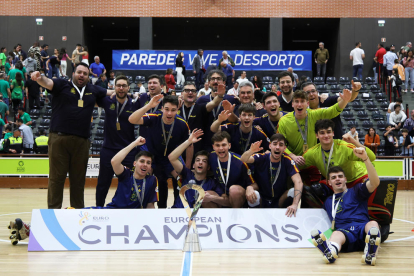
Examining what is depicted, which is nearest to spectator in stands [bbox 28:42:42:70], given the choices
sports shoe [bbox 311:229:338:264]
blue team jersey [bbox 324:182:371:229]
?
blue team jersey [bbox 324:182:371:229]

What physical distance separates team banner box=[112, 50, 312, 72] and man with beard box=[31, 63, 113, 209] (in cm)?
1421

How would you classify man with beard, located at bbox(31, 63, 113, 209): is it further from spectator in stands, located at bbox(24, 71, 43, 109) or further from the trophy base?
spectator in stands, located at bbox(24, 71, 43, 109)

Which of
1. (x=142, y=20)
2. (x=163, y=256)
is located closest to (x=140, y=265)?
(x=163, y=256)

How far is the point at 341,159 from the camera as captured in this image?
587cm

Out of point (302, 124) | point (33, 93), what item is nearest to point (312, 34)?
point (33, 93)

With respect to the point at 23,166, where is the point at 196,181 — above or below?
above

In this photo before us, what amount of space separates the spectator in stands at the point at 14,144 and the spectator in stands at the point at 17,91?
239 centimetres

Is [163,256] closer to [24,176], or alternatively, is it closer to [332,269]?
[332,269]

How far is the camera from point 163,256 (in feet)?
16.2

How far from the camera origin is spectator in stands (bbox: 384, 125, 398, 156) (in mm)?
14734

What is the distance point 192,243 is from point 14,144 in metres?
11.0

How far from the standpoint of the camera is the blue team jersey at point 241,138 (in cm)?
646

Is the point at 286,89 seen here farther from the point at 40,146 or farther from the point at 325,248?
the point at 40,146

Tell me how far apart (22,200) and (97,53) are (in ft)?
62.0
